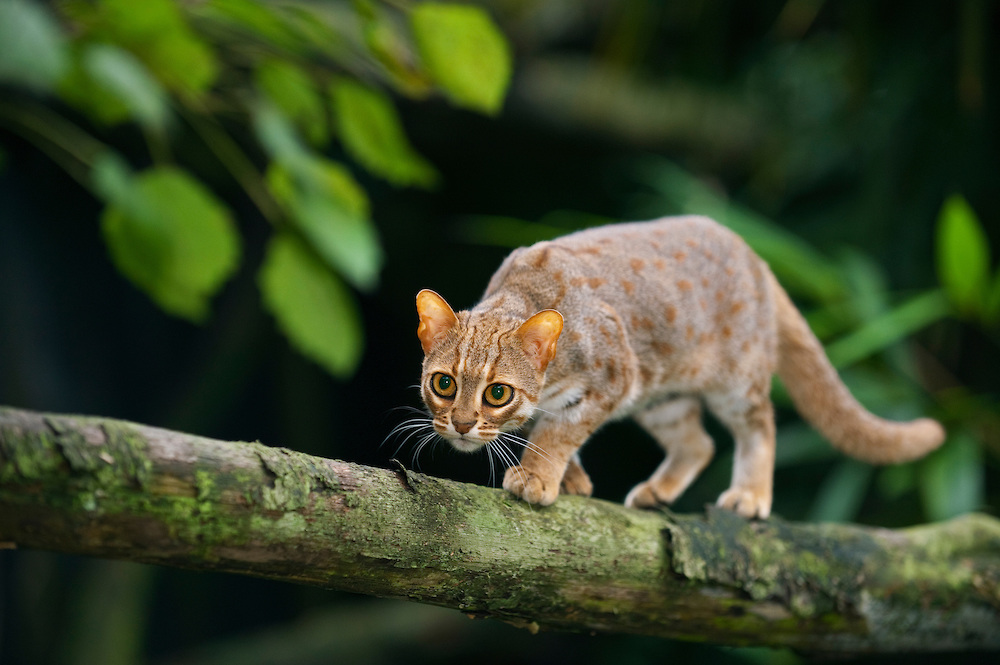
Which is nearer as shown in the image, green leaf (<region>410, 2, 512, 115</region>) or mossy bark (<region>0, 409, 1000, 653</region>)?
mossy bark (<region>0, 409, 1000, 653</region>)

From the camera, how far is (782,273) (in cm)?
456

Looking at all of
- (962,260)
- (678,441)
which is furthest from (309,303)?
(962,260)

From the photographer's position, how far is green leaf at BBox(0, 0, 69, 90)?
219cm

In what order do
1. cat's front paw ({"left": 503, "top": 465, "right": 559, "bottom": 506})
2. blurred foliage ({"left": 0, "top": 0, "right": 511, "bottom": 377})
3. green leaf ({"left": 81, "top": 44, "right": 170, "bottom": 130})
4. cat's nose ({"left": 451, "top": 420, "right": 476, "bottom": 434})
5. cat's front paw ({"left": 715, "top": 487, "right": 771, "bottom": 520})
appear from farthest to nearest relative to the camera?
1. cat's front paw ({"left": 715, "top": 487, "right": 771, "bottom": 520})
2. blurred foliage ({"left": 0, "top": 0, "right": 511, "bottom": 377})
3. green leaf ({"left": 81, "top": 44, "right": 170, "bottom": 130})
4. cat's front paw ({"left": 503, "top": 465, "right": 559, "bottom": 506})
5. cat's nose ({"left": 451, "top": 420, "right": 476, "bottom": 434})

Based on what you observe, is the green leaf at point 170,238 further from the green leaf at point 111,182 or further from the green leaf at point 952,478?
the green leaf at point 952,478

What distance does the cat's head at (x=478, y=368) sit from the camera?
75.1 inches

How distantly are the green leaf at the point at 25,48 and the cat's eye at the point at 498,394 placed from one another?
4.52 feet

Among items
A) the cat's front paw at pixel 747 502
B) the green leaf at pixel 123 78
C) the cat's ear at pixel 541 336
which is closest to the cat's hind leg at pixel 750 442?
the cat's front paw at pixel 747 502

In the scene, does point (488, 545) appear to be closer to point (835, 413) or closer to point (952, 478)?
point (835, 413)

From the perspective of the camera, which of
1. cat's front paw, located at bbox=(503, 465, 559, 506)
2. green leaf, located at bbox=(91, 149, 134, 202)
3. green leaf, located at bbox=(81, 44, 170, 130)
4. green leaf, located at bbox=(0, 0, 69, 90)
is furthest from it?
green leaf, located at bbox=(91, 149, 134, 202)

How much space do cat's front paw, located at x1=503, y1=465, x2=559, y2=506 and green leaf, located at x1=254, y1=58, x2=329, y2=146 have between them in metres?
1.76

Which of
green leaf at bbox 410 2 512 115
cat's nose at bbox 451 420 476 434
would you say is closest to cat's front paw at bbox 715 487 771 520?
cat's nose at bbox 451 420 476 434

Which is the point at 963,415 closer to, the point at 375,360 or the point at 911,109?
the point at 911,109

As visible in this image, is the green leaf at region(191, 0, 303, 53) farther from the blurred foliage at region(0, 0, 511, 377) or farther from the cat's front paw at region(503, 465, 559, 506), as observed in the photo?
the cat's front paw at region(503, 465, 559, 506)
